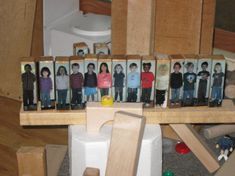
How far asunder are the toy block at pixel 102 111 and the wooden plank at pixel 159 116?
1.2 inches

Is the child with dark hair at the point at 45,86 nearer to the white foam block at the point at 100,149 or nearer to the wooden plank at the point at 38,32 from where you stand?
the white foam block at the point at 100,149

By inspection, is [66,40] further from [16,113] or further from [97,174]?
[97,174]

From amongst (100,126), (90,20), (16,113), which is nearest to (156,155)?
(100,126)

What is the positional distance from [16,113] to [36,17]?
358 millimetres

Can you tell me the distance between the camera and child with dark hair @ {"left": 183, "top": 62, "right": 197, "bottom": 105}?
3.68 ft

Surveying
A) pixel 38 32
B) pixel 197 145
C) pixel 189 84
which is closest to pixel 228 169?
pixel 197 145

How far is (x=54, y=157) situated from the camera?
146cm

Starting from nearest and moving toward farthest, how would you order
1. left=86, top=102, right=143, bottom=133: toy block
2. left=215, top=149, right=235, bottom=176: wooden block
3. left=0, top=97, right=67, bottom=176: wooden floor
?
left=86, top=102, right=143, bottom=133: toy block, left=215, top=149, right=235, bottom=176: wooden block, left=0, top=97, right=67, bottom=176: wooden floor

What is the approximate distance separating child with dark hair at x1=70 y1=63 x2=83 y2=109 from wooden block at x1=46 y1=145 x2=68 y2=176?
1.07 feet

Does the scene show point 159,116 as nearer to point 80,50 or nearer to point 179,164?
point 80,50

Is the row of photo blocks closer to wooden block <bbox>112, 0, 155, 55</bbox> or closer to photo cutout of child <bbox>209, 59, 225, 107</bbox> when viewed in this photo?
photo cutout of child <bbox>209, 59, 225, 107</bbox>

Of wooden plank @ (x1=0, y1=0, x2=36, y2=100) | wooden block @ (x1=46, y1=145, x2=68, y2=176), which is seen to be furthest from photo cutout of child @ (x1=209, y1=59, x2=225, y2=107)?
wooden plank @ (x1=0, y1=0, x2=36, y2=100)

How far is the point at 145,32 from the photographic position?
1.26m

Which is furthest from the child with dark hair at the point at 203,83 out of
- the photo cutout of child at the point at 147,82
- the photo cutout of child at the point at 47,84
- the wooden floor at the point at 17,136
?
the wooden floor at the point at 17,136
